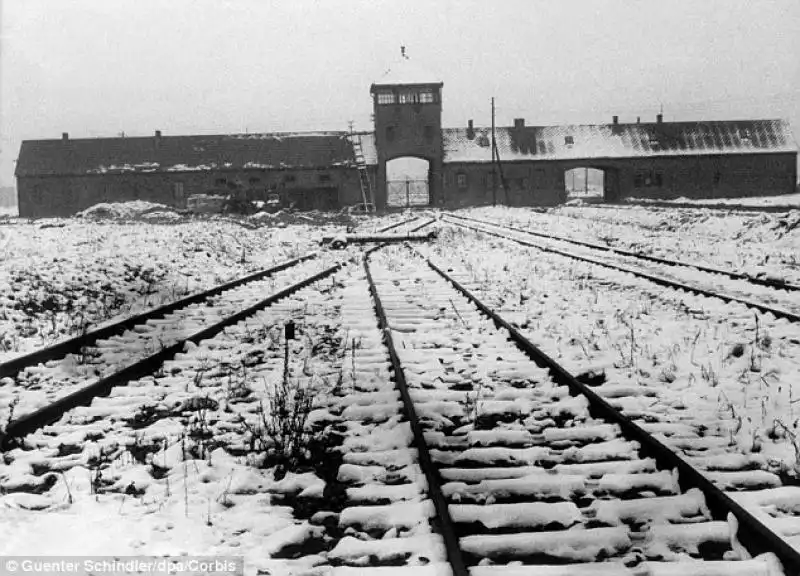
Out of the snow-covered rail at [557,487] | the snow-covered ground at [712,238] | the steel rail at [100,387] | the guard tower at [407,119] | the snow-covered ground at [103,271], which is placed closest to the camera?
the snow-covered rail at [557,487]

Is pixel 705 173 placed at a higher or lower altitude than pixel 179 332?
higher

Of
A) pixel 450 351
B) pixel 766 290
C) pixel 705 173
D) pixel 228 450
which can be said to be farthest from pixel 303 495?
pixel 705 173

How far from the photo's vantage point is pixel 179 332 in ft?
Answer: 29.8

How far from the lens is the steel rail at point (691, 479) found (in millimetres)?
3264

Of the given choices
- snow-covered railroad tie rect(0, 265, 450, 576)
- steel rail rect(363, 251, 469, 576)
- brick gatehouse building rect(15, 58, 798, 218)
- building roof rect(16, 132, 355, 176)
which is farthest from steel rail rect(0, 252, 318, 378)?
building roof rect(16, 132, 355, 176)

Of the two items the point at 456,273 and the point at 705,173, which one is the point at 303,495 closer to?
the point at 456,273

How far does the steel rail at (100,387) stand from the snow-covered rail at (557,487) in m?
2.31

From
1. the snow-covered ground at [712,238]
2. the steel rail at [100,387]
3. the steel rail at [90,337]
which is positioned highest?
the snow-covered ground at [712,238]

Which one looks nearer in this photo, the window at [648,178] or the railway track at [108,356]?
the railway track at [108,356]

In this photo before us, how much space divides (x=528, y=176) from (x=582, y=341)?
5533cm


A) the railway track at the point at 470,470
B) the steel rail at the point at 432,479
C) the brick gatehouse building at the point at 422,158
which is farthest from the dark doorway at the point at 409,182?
the steel rail at the point at 432,479

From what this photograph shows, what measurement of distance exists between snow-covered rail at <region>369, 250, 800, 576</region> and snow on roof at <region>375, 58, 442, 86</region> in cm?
5593

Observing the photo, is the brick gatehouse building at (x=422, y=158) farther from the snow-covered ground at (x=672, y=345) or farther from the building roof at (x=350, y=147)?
the snow-covered ground at (x=672, y=345)

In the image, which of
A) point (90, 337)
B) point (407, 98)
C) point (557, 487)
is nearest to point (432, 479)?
point (557, 487)
